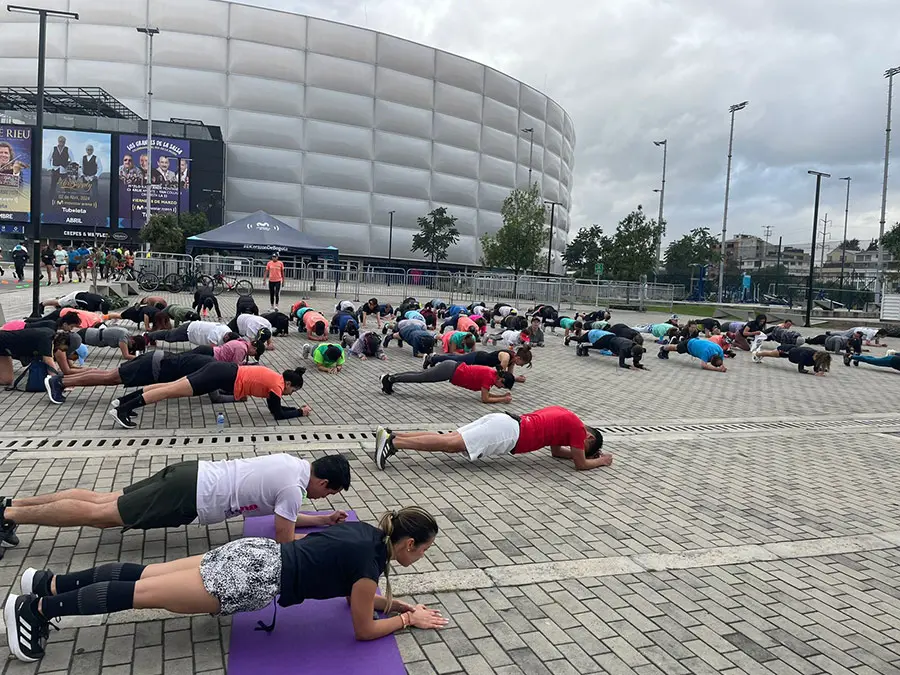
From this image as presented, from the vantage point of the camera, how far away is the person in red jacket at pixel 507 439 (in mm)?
6465

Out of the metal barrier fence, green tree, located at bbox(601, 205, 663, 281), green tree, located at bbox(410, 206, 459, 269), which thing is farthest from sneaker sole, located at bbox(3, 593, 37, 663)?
green tree, located at bbox(410, 206, 459, 269)

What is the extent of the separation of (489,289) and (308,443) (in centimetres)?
2568

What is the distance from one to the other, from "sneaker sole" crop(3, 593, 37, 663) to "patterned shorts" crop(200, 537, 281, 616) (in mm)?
907

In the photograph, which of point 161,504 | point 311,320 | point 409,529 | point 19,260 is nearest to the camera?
point 409,529

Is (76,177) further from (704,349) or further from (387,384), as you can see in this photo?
(704,349)

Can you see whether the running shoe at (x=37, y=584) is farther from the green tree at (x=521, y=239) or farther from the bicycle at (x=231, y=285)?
the green tree at (x=521, y=239)

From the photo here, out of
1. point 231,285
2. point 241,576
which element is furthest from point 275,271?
point 241,576

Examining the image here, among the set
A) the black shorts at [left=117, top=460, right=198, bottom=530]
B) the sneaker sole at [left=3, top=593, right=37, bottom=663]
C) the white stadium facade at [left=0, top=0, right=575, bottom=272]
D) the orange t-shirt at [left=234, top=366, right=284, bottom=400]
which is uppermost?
the white stadium facade at [left=0, top=0, right=575, bottom=272]

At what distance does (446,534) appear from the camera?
5.02 m

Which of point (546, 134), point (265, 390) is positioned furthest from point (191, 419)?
point (546, 134)

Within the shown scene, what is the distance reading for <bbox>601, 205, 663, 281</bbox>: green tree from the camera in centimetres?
4534

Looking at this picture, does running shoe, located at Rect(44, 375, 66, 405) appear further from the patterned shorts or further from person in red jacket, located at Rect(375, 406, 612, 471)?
the patterned shorts

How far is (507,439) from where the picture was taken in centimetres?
657

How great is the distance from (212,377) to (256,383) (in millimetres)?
491
